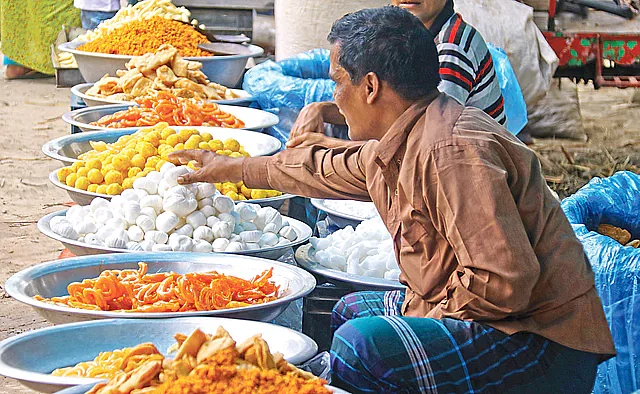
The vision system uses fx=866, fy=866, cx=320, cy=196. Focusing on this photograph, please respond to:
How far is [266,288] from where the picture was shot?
212 cm

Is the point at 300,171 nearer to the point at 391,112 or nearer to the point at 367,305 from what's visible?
the point at 367,305

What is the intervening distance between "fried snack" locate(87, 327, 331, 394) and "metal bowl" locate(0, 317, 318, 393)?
0.28 meters

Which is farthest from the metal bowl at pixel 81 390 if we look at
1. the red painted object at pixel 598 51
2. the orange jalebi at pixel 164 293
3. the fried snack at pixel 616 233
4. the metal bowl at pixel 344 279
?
the red painted object at pixel 598 51

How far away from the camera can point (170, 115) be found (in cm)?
364

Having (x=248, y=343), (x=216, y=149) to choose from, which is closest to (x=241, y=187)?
(x=216, y=149)

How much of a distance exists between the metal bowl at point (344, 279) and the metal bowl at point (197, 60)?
233 centimetres

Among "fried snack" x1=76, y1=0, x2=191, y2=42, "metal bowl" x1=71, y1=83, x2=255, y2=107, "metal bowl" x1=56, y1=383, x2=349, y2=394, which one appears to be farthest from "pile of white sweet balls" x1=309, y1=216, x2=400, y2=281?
"fried snack" x1=76, y1=0, x2=191, y2=42

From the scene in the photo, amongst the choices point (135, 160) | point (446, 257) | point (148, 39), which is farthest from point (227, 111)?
point (446, 257)

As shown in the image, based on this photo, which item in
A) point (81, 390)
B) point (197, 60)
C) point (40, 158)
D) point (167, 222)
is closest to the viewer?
point (81, 390)

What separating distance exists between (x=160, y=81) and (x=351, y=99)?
8.03ft

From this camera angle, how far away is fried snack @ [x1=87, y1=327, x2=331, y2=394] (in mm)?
1325

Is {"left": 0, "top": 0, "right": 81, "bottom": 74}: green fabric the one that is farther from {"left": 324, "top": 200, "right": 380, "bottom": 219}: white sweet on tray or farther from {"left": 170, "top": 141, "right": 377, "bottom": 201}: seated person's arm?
{"left": 170, "top": 141, "right": 377, "bottom": 201}: seated person's arm

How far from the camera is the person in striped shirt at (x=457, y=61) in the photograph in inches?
103

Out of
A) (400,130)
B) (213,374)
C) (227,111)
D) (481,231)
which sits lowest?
(227,111)
